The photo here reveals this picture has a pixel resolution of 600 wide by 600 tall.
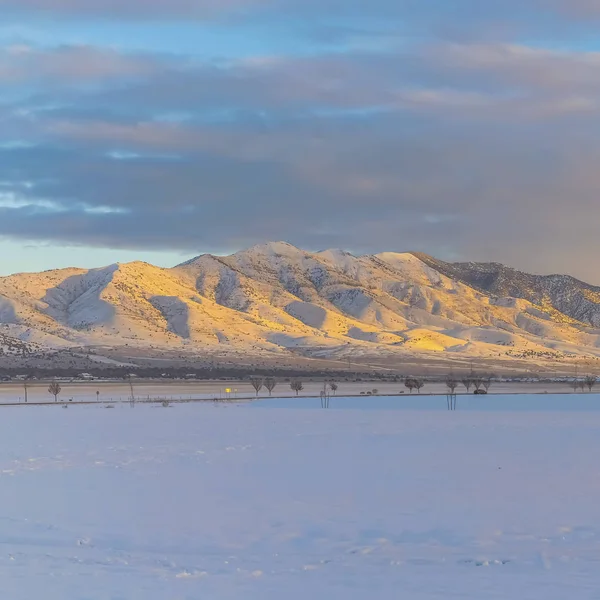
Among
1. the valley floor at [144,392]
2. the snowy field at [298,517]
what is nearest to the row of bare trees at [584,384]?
the valley floor at [144,392]

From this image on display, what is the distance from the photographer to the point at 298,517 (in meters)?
23.4

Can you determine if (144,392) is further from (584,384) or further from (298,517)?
(298,517)

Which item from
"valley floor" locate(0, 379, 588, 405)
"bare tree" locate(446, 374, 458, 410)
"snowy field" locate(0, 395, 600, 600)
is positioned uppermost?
"snowy field" locate(0, 395, 600, 600)

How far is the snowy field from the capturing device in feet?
56.4

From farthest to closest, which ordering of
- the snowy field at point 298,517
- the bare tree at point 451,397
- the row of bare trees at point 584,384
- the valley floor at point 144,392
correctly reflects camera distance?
the row of bare trees at point 584,384, the valley floor at point 144,392, the bare tree at point 451,397, the snowy field at point 298,517

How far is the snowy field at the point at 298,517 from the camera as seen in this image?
17203 mm

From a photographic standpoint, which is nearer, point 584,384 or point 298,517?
point 298,517

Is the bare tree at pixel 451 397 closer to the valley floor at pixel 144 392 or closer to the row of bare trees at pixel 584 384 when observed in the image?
the valley floor at pixel 144 392

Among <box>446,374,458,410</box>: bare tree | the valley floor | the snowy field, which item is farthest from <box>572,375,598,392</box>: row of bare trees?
the snowy field

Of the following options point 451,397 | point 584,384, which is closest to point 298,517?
point 451,397

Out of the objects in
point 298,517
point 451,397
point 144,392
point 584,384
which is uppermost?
point 298,517

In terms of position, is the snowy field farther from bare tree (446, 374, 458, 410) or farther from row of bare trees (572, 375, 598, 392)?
row of bare trees (572, 375, 598, 392)

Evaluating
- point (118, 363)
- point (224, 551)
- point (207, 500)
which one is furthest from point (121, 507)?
point (118, 363)

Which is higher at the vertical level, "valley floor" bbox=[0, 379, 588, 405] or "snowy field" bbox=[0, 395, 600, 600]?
"snowy field" bbox=[0, 395, 600, 600]
